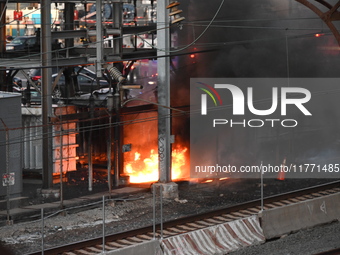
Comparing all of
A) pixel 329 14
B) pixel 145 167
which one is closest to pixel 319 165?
pixel 145 167

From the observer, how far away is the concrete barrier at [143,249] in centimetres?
1122

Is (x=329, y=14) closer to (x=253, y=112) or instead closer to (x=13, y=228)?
(x=13, y=228)

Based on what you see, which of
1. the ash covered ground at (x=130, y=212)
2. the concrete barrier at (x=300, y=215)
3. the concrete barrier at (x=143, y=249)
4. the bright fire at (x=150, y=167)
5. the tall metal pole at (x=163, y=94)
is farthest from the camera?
the bright fire at (x=150, y=167)

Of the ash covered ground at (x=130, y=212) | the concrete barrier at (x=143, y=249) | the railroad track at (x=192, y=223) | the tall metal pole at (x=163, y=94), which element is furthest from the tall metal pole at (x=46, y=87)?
the concrete barrier at (x=143, y=249)

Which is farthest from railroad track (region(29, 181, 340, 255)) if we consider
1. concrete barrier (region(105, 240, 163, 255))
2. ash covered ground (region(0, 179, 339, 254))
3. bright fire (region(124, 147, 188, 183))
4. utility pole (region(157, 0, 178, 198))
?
bright fire (region(124, 147, 188, 183))

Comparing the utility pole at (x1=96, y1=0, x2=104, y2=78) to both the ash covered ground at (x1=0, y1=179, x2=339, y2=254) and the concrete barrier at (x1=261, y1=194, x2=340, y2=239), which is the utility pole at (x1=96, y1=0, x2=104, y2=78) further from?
the concrete barrier at (x1=261, y1=194, x2=340, y2=239)

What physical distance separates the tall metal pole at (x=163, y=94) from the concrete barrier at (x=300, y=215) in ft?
11.6

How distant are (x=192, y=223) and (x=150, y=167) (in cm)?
468

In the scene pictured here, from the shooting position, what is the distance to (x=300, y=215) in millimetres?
13961

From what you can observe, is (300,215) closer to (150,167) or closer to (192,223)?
(192,223)

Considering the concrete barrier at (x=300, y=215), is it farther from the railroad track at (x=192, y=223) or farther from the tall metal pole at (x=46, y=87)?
the tall metal pole at (x=46, y=87)

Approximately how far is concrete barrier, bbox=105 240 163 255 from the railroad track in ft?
1.57

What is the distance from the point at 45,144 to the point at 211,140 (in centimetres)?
486

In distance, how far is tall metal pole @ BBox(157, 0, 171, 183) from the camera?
16.0 meters
